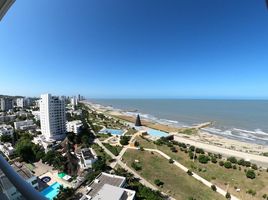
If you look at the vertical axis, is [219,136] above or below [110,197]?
below

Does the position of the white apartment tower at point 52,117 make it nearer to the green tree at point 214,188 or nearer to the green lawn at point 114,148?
the green lawn at point 114,148

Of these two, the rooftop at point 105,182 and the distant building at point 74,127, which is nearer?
the rooftop at point 105,182

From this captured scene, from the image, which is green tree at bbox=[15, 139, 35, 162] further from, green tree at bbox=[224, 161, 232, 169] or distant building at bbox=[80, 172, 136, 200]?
green tree at bbox=[224, 161, 232, 169]

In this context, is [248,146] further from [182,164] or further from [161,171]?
[161,171]

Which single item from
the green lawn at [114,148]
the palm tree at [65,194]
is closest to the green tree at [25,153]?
the green lawn at [114,148]

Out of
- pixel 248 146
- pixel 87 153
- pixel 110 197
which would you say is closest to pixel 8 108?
pixel 87 153

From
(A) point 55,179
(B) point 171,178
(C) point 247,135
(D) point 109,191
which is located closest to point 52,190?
(A) point 55,179
